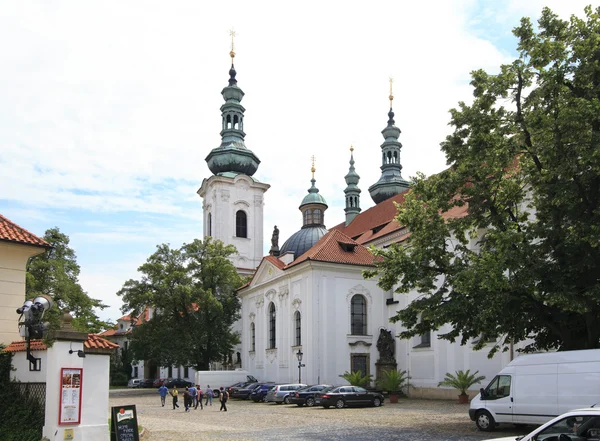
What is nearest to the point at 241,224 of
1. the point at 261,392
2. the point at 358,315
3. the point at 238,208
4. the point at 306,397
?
the point at 238,208

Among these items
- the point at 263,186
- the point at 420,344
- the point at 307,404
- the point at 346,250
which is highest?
the point at 263,186

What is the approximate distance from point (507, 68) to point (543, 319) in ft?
24.6

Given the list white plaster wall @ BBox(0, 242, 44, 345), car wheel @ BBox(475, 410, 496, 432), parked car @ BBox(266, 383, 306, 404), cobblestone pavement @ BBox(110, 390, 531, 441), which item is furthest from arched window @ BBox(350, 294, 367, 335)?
white plaster wall @ BBox(0, 242, 44, 345)

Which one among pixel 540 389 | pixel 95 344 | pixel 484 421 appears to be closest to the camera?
pixel 95 344

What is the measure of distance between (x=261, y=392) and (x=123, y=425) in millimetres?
23653

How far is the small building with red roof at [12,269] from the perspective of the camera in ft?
56.5

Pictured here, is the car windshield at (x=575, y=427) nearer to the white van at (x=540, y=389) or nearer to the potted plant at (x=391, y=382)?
the white van at (x=540, y=389)

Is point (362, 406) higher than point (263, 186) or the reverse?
the reverse

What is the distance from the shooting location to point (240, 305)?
5422 centimetres

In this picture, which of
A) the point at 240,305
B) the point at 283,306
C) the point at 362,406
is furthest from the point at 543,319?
the point at 240,305

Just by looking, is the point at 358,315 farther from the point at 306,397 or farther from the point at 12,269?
the point at 12,269

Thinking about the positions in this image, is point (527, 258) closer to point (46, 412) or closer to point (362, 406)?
point (46, 412)

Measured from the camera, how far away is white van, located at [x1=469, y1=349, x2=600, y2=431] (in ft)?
52.8

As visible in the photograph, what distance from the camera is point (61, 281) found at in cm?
4122
